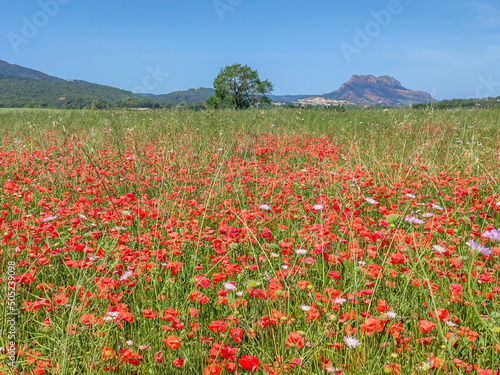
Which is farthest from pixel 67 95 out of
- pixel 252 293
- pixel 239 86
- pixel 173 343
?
pixel 173 343

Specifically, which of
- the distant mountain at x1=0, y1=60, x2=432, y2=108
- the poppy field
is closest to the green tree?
the distant mountain at x1=0, y1=60, x2=432, y2=108

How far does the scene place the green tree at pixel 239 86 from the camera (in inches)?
1847

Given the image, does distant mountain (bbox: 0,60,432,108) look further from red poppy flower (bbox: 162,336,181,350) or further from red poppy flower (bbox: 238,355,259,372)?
red poppy flower (bbox: 238,355,259,372)

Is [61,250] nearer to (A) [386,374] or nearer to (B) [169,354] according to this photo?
(B) [169,354]

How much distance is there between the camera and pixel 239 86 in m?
47.8

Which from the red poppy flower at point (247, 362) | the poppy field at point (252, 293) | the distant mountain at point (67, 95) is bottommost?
the poppy field at point (252, 293)

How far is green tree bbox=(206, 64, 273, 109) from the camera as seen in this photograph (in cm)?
4691

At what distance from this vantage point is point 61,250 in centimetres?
233

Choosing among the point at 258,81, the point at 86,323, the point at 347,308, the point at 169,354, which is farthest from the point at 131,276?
the point at 258,81

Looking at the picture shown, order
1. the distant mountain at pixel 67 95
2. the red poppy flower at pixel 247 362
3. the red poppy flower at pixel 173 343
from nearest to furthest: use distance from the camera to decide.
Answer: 1. the red poppy flower at pixel 247 362
2. the red poppy flower at pixel 173 343
3. the distant mountain at pixel 67 95

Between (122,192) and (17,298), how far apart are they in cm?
210

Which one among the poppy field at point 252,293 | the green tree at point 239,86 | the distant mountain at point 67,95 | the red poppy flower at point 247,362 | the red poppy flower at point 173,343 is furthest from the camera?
the green tree at point 239,86

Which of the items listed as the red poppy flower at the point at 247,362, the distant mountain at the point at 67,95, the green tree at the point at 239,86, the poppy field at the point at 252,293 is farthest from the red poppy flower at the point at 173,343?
the green tree at the point at 239,86

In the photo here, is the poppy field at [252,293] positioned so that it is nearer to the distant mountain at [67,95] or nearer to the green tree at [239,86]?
the distant mountain at [67,95]
